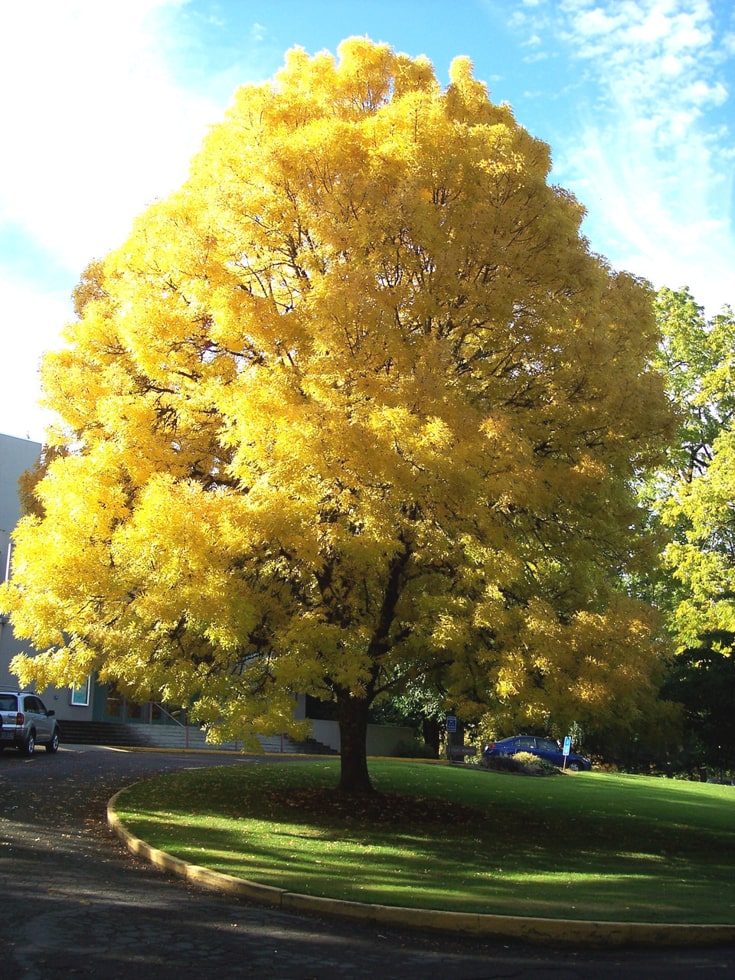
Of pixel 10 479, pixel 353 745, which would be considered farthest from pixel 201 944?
pixel 10 479

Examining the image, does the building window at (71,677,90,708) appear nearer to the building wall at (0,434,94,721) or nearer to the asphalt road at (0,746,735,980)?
the building wall at (0,434,94,721)

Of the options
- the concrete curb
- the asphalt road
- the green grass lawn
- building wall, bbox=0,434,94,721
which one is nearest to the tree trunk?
the green grass lawn

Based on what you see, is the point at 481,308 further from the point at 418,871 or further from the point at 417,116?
the point at 418,871

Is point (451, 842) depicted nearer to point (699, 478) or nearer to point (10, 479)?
point (699, 478)

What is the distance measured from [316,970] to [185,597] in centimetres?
539

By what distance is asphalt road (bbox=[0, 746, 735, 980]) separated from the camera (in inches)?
237

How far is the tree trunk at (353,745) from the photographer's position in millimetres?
14617

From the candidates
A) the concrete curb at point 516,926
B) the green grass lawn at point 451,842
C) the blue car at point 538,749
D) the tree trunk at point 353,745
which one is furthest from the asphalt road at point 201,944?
the blue car at point 538,749

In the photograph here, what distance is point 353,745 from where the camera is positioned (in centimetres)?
1498

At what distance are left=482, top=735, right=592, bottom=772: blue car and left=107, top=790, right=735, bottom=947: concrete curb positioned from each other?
89.7 ft

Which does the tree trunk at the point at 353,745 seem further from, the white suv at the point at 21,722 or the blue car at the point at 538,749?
the blue car at the point at 538,749

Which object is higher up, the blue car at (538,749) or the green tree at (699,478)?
the green tree at (699,478)

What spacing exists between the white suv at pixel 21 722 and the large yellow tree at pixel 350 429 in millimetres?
10673

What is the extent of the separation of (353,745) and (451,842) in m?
2.96
